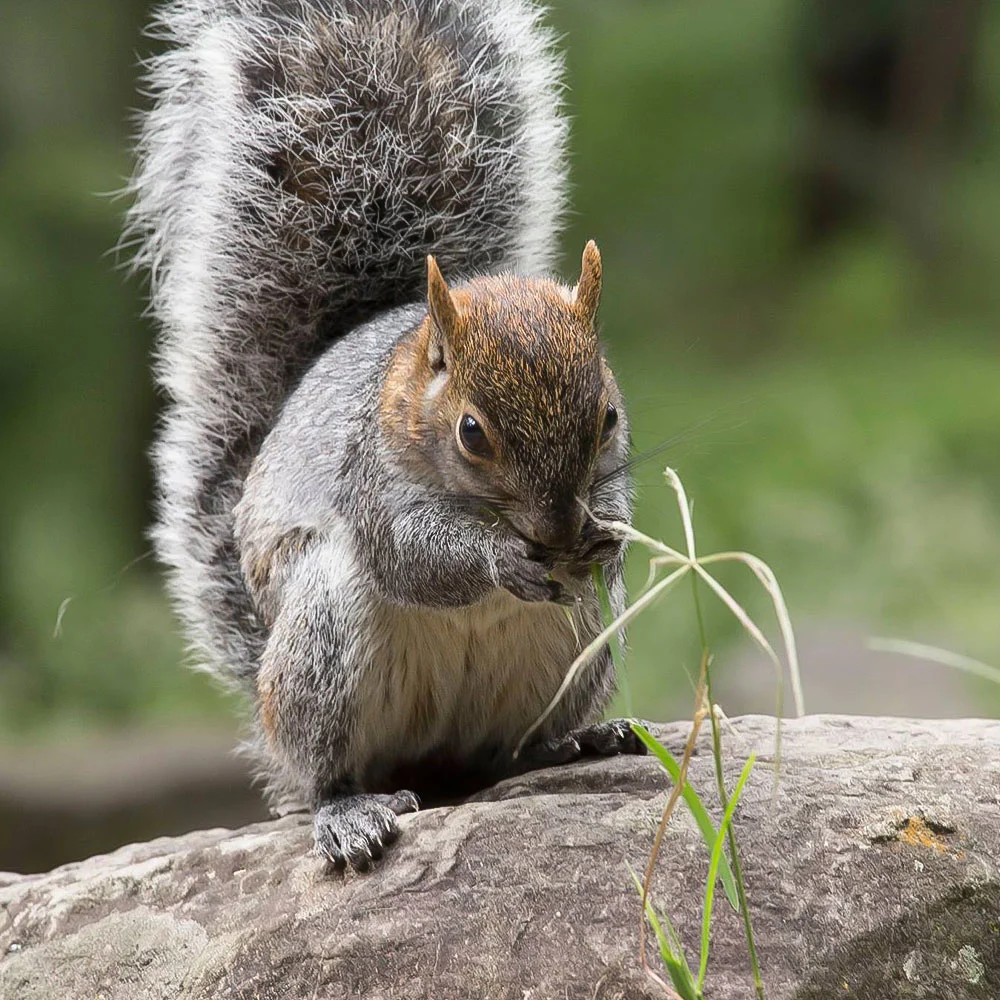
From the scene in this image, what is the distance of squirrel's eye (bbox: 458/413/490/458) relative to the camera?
2399 mm

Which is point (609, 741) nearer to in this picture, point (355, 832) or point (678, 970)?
point (355, 832)

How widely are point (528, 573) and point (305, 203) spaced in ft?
4.61

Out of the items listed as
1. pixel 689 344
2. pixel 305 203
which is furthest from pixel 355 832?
pixel 689 344

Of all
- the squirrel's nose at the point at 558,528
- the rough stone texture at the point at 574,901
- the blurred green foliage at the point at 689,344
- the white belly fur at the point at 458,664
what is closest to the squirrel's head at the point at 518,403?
the squirrel's nose at the point at 558,528

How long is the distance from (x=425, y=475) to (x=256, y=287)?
3.29ft

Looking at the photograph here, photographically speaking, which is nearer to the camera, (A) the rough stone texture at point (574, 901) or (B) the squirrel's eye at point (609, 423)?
(A) the rough stone texture at point (574, 901)

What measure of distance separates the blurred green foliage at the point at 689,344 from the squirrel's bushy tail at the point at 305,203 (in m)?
1.35

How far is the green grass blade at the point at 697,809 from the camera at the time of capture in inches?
80.7

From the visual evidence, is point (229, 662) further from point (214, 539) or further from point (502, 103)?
point (502, 103)

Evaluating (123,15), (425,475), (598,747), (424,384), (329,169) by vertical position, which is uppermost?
(123,15)

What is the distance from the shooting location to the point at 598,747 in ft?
9.80

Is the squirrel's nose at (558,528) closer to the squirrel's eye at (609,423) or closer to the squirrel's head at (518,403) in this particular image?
the squirrel's head at (518,403)

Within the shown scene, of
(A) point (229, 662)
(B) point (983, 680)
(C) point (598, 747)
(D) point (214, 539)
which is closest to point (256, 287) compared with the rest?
(D) point (214, 539)

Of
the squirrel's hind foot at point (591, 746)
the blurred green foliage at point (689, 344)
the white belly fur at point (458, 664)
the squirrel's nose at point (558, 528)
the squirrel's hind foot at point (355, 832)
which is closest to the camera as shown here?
the squirrel's nose at point (558, 528)
